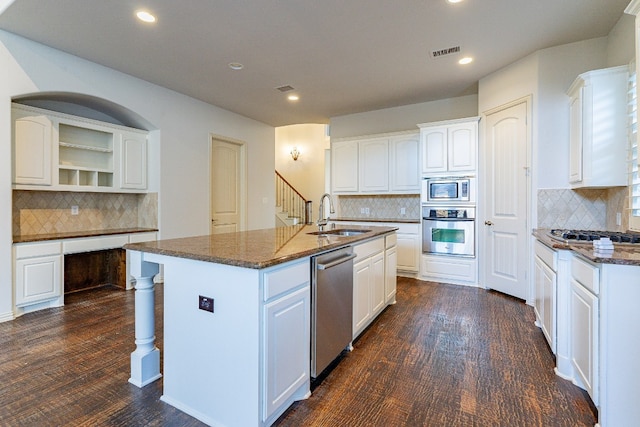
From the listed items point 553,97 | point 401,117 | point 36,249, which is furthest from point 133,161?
point 553,97

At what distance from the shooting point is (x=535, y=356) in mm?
2422

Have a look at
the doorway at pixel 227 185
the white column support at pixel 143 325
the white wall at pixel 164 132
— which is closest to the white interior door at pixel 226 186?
the doorway at pixel 227 185

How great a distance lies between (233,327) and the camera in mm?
1589

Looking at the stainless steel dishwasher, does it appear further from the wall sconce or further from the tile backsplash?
the wall sconce

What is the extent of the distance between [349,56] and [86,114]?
3733 mm

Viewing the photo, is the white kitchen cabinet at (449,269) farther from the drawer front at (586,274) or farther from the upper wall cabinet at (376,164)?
the drawer front at (586,274)

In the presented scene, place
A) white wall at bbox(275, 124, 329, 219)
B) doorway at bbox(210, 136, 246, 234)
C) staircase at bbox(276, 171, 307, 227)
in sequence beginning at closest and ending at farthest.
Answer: doorway at bbox(210, 136, 246, 234)
staircase at bbox(276, 171, 307, 227)
white wall at bbox(275, 124, 329, 219)

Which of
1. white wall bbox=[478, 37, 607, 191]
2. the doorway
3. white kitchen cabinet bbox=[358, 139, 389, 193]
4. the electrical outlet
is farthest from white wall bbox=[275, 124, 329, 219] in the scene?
the electrical outlet

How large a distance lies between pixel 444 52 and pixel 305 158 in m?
6.44

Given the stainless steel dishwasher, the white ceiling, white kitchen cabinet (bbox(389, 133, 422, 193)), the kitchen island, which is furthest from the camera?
white kitchen cabinet (bbox(389, 133, 422, 193))

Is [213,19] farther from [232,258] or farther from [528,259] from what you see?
[528,259]

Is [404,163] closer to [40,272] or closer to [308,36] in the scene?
[308,36]

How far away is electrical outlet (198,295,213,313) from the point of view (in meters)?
1.66

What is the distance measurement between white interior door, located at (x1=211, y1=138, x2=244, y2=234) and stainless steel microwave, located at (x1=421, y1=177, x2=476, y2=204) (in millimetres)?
3541
